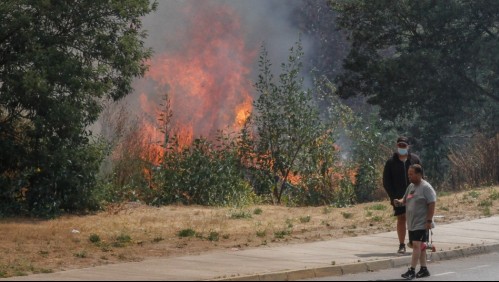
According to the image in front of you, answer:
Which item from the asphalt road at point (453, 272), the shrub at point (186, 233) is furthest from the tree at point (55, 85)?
the asphalt road at point (453, 272)

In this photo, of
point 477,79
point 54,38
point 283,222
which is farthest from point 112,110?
point 477,79

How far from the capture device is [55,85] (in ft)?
82.8

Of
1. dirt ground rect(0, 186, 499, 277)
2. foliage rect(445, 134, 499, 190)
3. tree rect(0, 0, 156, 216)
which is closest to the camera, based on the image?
dirt ground rect(0, 186, 499, 277)

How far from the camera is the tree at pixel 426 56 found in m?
36.8

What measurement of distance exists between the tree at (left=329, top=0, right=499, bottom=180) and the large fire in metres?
4.65

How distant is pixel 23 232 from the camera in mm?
20859

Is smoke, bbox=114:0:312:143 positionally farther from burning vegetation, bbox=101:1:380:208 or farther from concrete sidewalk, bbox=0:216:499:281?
concrete sidewalk, bbox=0:216:499:281

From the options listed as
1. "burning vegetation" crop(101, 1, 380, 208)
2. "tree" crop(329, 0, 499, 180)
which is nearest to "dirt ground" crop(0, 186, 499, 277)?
"burning vegetation" crop(101, 1, 380, 208)

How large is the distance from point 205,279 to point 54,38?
453 inches

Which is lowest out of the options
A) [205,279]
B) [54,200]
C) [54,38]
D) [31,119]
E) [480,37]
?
[205,279]

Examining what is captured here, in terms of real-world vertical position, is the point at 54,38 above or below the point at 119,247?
above

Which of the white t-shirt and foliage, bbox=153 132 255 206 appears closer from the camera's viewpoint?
the white t-shirt

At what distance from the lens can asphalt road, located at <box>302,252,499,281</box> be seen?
15.8m

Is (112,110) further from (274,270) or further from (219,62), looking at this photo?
(274,270)
